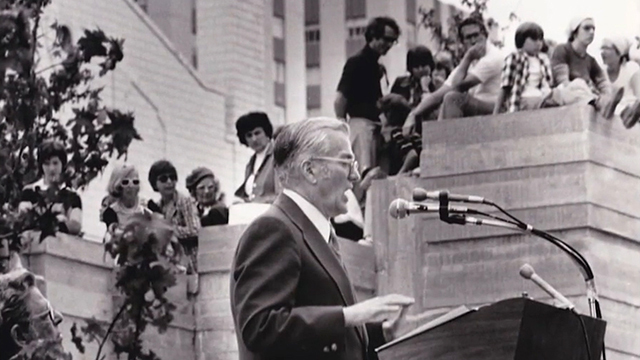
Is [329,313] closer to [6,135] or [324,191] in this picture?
[324,191]

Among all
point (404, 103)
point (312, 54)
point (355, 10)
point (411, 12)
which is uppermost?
point (355, 10)

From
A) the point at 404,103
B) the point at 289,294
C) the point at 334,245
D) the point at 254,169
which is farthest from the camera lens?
the point at 404,103

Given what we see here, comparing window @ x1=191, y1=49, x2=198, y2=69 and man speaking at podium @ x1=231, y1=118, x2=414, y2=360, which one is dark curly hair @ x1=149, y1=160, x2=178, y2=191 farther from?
window @ x1=191, y1=49, x2=198, y2=69

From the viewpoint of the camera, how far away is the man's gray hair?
23.6 ft

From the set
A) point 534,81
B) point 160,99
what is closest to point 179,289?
point 534,81

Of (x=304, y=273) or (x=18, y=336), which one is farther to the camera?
(x=18, y=336)

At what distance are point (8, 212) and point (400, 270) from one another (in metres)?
6.59

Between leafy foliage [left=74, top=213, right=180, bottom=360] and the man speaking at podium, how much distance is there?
5.07 m

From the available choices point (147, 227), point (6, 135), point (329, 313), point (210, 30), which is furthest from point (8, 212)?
point (210, 30)

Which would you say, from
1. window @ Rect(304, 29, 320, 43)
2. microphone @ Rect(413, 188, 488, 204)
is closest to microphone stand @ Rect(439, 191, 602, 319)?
microphone @ Rect(413, 188, 488, 204)

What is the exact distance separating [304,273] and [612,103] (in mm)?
9063

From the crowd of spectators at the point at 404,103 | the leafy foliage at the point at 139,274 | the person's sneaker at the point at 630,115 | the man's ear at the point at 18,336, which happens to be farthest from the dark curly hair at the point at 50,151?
the person's sneaker at the point at 630,115

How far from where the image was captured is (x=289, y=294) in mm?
7074

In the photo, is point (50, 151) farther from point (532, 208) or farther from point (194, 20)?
point (194, 20)
